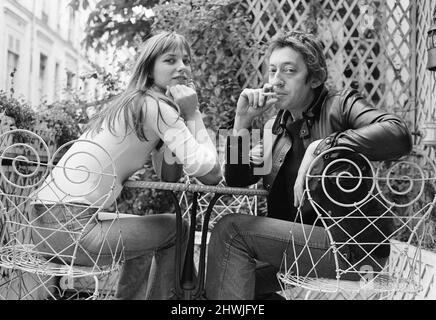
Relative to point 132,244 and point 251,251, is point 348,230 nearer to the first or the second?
point 251,251

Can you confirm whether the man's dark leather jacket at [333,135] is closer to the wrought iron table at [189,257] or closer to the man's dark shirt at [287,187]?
the man's dark shirt at [287,187]

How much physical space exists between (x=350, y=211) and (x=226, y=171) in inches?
22.1

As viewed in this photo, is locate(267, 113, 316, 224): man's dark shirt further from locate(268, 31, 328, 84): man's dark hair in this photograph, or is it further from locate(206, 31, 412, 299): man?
locate(268, 31, 328, 84): man's dark hair

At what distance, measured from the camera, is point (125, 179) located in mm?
1939

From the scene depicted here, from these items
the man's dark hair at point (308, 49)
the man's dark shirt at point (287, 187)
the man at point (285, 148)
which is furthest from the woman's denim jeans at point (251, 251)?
the man's dark hair at point (308, 49)

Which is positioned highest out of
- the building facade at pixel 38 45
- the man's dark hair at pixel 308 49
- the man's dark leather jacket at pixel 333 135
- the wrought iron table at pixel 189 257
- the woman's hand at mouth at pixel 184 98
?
the building facade at pixel 38 45

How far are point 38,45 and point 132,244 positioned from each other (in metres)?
11.9

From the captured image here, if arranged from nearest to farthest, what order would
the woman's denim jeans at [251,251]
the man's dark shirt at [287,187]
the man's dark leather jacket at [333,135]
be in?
the man's dark leather jacket at [333,135] < the woman's denim jeans at [251,251] < the man's dark shirt at [287,187]

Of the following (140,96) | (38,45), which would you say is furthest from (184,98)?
(38,45)

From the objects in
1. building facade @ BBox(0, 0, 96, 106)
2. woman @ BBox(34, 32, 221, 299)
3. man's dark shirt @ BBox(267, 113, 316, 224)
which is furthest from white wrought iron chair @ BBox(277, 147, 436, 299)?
building facade @ BBox(0, 0, 96, 106)

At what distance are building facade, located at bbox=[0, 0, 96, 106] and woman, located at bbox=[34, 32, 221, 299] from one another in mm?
3054

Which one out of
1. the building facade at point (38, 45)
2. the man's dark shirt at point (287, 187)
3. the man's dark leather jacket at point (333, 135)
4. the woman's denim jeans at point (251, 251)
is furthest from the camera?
the building facade at point (38, 45)

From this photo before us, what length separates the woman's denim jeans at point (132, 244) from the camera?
5.87ft

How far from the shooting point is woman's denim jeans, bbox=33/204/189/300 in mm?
1790
